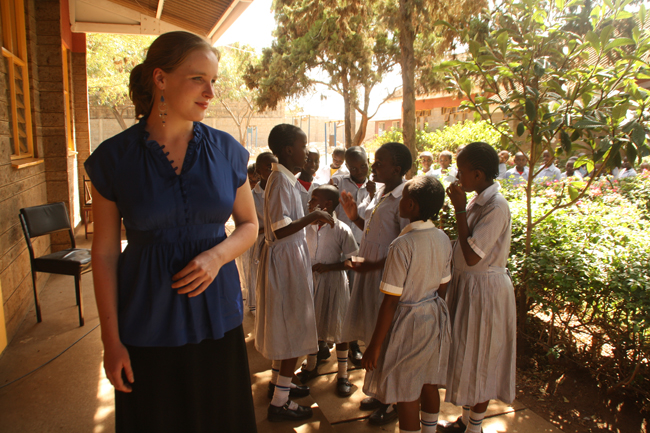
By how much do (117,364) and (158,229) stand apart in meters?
0.44

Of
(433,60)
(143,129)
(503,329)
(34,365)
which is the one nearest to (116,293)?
(143,129)

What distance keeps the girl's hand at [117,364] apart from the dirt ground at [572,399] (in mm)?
2708

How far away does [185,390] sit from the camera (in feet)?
4.66

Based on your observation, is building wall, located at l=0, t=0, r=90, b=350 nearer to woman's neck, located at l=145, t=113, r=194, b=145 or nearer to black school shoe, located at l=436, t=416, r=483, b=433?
woman's neck, located at l=145, t=113, r=194, b=145

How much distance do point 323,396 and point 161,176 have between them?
2282mm

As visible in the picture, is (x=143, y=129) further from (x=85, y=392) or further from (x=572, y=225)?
(x=572, y=225)

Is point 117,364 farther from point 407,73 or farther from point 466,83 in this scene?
point 407,73

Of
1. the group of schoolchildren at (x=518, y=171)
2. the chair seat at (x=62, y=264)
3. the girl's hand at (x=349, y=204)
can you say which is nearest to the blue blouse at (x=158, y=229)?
the girl's hand at (x=349, y=204)

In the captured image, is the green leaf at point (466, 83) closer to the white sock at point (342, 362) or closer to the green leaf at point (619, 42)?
the green leaf at point (619, 42)

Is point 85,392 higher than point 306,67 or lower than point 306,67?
lower

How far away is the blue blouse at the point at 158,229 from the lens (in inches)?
52.6

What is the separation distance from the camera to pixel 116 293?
1373mm

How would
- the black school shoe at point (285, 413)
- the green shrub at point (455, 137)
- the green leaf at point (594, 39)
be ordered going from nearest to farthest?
the green leaf at point (594, 39)
the black school shoe at point (285, 413)
the green shrub at point (455, 137)

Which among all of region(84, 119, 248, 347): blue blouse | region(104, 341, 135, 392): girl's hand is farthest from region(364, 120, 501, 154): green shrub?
region(104, 341, 135, 392): girl's hand
